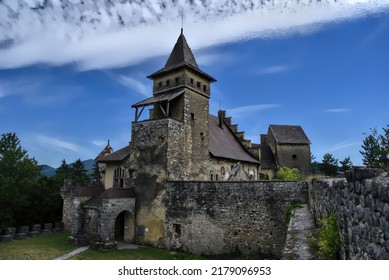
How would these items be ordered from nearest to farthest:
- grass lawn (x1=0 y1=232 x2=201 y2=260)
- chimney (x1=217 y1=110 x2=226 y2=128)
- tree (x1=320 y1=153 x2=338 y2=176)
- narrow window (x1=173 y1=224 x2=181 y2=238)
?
grass lawn (x1=0 y1=232 x2=201 y2=260) < narrow window (x1=173 y1=224 x2=181 y2=238) < chimney (x1=217 y1=110 x2=226 y2=128) < tree (x1=320 y1=153 x2=338 y2=176)

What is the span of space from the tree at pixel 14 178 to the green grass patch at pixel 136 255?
12.9m

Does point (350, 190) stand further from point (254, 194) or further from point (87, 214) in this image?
point (87, 214)

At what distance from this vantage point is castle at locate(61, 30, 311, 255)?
687 inches

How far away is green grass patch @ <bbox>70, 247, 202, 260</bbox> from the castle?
758 mm

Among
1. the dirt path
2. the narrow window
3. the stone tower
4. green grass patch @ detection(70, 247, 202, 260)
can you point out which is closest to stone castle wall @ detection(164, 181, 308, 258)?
the narrow window

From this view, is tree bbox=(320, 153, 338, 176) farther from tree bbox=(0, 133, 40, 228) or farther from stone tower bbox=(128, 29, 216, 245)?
tree bbox=(0, 133, 40, 228)

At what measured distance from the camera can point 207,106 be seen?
24594 millimetres

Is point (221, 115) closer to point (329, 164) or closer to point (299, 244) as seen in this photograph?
point (329, 164)

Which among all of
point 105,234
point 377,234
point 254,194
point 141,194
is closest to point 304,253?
point 377,234

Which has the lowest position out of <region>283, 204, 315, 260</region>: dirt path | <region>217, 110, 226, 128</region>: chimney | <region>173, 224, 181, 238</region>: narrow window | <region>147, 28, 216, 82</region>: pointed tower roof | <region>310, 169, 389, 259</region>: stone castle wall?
<region>173, 224, 181, 238</region>: narrow window

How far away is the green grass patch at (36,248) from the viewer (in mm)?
16328

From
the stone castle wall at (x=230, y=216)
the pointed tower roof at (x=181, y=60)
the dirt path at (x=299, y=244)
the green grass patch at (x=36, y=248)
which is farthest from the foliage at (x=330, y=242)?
the pointed tower roof at (x=181, y=60)

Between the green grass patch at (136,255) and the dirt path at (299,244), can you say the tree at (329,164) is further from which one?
the dirt path at (299,244)
